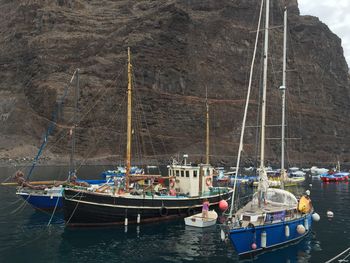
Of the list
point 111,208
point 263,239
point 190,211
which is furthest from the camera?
point 190,211

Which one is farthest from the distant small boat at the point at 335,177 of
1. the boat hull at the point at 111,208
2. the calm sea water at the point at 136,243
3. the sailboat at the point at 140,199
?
the boat hull at the point at 111,208

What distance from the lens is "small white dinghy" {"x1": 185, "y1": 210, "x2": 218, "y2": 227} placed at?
37094 mm

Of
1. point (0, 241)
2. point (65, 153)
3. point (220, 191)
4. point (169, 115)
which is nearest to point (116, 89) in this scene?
point (169, 115)

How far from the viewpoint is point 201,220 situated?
37.1 metres

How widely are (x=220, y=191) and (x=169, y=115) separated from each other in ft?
377

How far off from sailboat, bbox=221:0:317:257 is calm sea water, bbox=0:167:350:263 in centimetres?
106

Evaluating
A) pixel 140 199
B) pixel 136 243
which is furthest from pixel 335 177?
pixel 136 243

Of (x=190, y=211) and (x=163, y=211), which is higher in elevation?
(x=163, y=211)

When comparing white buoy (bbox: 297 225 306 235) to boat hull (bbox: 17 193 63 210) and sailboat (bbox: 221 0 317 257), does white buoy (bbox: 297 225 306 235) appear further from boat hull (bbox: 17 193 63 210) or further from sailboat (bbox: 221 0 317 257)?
boat hull (bbox: 17 193 63 210)

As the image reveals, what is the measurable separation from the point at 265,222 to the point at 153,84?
139624 mm

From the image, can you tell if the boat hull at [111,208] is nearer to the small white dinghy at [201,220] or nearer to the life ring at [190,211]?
the life ring at [190,211]

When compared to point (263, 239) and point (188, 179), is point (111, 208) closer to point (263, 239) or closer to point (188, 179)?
point (188, 179)

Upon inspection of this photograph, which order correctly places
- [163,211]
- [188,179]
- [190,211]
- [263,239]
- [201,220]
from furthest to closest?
[188,179] → [190,211] → [163,211] → [201,220] → [263,239]

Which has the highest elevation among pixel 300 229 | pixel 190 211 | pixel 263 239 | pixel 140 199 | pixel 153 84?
pixel 153 84
